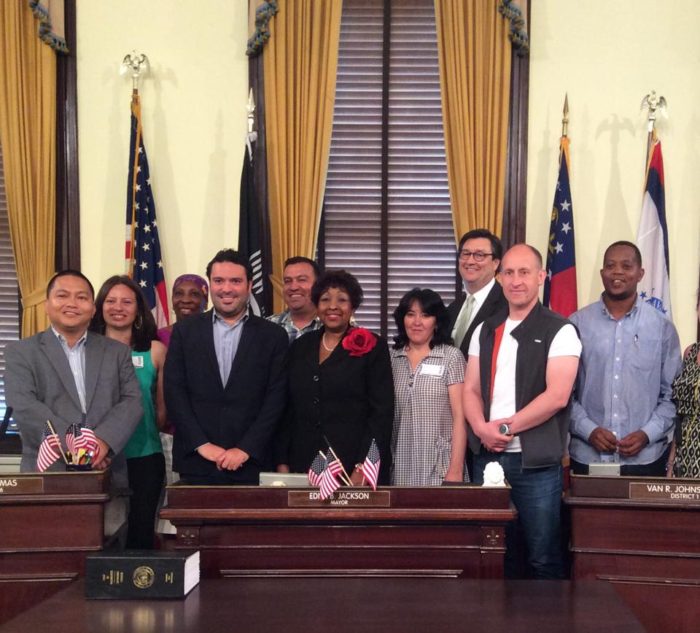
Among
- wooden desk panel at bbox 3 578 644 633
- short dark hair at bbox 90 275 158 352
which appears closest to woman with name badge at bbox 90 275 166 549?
short dark hair at bbox 90 275 158 352

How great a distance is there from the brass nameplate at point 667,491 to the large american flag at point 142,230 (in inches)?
132

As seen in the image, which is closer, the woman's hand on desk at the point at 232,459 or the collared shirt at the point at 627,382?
the woman's hand on desk at the point at 232,459

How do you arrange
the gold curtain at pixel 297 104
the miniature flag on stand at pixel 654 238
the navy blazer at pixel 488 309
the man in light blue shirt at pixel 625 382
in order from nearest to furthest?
the man in light blue shirt at pixel 625 382 < the navy blazer at pixel 488 309 < the miniature flag on stand at pixel 654 238 < the gold curtain at pixel 297 104

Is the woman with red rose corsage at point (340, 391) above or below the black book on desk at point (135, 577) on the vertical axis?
above

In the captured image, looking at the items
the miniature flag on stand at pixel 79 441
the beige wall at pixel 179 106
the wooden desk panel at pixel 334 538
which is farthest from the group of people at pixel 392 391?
the beige wall at pixel 179 106

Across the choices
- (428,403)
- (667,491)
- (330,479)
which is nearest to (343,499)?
(330,479)

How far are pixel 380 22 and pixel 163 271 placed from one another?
2.21 metres

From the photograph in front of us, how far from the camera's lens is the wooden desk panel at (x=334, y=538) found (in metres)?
3.02

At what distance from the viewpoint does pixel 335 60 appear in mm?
5449

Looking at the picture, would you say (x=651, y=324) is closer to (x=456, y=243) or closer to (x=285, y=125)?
(x=456, y=243)

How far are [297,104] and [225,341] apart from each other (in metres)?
2.31

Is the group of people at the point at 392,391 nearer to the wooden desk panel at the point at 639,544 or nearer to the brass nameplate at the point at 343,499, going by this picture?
the wooden desk panel at the point at 639,544

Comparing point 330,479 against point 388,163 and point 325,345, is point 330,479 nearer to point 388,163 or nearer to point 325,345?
point 325,345

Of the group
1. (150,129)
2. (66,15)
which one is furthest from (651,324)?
(66,15)
